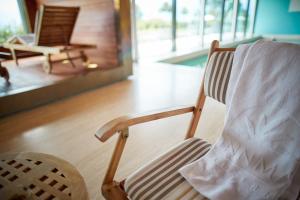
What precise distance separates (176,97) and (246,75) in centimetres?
160

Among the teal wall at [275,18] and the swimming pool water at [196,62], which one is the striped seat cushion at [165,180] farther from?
the teal wall at [275,18]

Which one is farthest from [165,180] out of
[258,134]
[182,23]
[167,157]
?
[182,23]

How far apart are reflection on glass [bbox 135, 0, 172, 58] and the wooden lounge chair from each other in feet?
5.02

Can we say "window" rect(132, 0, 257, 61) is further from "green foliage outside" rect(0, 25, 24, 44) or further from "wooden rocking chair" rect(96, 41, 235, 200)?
"wooden rocking chair" rect(96, 41, 235, 200)

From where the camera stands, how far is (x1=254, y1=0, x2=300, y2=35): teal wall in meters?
7.52

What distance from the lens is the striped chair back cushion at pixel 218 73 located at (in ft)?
3.05

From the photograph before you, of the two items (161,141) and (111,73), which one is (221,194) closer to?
(161,141)

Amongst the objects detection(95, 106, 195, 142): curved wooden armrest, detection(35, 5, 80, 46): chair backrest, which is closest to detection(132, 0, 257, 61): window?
Answer: detection(35, 5, 80, 46): chair backrest

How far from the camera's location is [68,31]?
3.16m

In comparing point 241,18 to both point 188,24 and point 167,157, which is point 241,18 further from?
point 167,157

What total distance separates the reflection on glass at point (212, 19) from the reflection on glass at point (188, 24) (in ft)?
0.74

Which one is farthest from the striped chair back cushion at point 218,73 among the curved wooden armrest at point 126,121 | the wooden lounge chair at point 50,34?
the wooden lounge chair at point 50,34

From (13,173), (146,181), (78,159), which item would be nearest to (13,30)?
(78,159)

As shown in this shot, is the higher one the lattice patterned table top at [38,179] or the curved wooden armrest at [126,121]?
the curved wooden armrest at [126,121]
